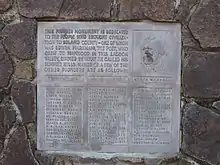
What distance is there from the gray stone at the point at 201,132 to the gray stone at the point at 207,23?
384 millimetres

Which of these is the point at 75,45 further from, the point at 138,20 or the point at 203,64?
the point at 203,64

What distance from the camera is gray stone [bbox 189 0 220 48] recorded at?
2.76 metres

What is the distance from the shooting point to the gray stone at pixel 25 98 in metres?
2.83

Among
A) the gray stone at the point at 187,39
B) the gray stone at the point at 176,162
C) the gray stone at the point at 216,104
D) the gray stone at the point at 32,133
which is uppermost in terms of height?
the gray stone at the point at 187,39

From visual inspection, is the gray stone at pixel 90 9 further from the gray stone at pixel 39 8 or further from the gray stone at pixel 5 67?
the gray stone at pixel 5 67

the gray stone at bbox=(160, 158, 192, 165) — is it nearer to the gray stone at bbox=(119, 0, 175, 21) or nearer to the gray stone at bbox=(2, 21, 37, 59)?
the gray stone at bbox=(119, 0, 175, 21)

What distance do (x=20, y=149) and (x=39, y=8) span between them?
2.76ft

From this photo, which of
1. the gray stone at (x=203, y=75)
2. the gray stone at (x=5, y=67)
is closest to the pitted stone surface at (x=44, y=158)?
the gray stone at (x=5, y=67)

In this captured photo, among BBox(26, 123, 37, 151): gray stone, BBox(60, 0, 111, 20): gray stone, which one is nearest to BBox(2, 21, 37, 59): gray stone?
BBox(60, 0, 111, 20): gray stone

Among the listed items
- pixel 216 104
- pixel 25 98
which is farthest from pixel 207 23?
pixel 25 98

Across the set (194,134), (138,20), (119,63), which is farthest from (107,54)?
(194,134)

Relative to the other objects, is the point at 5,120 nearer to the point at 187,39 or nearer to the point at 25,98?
the point at 25,98

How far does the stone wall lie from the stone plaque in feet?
0.18

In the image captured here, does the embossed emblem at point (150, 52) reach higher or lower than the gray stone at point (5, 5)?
lower
